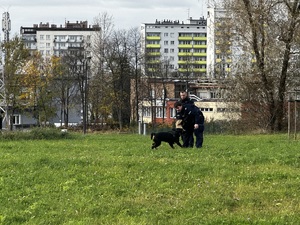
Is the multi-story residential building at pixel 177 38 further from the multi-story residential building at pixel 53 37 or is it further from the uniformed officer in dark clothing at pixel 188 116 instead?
the uniformed officer in dark clothing at pixel 188 116

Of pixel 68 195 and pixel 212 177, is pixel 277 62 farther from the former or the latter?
pixel 68 195

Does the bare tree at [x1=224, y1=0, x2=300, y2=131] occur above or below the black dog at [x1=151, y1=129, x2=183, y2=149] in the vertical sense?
above

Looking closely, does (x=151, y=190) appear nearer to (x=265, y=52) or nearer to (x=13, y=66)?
(x=265, y=52)

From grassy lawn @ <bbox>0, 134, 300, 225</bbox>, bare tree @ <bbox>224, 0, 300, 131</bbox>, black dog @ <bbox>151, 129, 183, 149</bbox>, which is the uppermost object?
bare tree @ <bbox>224, 0, 300, 131</bbox>

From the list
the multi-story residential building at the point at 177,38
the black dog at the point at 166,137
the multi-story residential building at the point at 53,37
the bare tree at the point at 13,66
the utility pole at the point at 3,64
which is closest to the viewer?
the black dog at the point at 166,137

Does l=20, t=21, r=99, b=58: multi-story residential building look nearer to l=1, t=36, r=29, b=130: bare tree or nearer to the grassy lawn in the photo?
l=1, t=36, r=29, b=130: bare tree

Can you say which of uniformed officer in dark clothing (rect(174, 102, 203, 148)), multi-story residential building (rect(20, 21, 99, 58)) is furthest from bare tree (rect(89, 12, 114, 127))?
multi-story residential building (rect(20, 21, 99, 58))

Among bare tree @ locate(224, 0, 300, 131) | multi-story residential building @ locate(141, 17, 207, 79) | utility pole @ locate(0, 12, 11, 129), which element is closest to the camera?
bare tree @ locate(224, 0, 300, 131)

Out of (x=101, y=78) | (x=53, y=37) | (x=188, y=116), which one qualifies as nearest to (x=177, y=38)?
(x=53, y=37)

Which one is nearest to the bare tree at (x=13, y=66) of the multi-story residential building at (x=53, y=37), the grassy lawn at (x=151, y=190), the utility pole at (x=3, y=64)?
the utility pole at (x=3, y=64)

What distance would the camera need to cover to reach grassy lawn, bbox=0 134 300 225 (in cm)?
746

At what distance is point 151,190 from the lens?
9.31 meters

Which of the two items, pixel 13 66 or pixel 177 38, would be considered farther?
pixel 177 38

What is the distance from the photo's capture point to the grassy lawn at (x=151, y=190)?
7461mm
